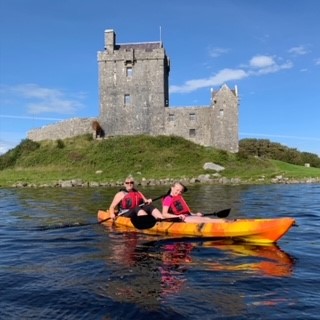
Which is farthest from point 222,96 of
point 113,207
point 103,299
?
point 103,299

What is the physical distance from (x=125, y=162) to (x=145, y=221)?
32.1 m

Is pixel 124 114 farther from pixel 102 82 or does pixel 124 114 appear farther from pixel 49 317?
pixel 49 317

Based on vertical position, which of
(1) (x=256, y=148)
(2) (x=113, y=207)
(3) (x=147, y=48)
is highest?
(3) (x=147, y=48)

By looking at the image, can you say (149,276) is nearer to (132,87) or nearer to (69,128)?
(132,87)

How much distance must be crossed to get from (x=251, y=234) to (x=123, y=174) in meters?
31.7

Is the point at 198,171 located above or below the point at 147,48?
below

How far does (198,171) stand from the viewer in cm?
4309

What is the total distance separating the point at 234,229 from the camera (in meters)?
12.4

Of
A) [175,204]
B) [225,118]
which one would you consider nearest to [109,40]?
[225,118]

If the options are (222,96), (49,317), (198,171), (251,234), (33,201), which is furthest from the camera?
(222,96)

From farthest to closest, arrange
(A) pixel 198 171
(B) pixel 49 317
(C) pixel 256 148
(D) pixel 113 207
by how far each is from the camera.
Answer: (C) pixel 256 148 < (A) pixel 198 171 < (D) pixel 113 207 < (B) pixel 49 317

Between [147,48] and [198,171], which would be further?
[147,48]

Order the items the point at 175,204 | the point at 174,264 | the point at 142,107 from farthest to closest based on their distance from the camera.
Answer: the point at 142,107 < the point at 175,204 < the point at 174,264

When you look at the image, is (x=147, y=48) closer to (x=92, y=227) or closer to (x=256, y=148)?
(x=256, y=148)
